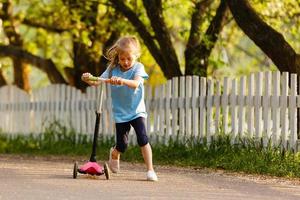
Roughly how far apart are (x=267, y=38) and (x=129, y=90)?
3.76m

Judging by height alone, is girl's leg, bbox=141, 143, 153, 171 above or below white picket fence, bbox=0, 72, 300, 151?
below

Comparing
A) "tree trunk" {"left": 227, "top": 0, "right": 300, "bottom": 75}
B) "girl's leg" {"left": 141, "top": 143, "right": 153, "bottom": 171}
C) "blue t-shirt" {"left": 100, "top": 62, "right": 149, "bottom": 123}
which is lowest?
"girl's leg" {"left": 141, "top": 143, "right": 153, "bottom": 171}

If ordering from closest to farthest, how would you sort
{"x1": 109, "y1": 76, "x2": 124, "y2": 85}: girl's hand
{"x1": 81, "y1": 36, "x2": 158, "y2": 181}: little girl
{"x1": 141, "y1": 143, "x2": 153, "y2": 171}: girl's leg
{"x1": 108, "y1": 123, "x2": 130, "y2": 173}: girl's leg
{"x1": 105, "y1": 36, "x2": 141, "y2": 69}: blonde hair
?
{"x1": 109, "y1": 76, "x2": 124, "y2": 85}: girl's hand
{"x1": 105, "y1": 36, "x2": 141, "y2": 69}: blonde hair
{"x1": 81, "y1": 36, "x2": 158, "y2": 181}: little girl
{"x1": 141, "y1": 143, "x2": 153, "y2": 171}: girl's leg
{"x1": 108, "y1": 123, "x2": 130, "y2": 173}: girl's leg

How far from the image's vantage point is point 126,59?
9781 mm

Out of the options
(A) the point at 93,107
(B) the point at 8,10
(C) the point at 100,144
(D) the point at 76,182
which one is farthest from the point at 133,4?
(D) the point at 76,182

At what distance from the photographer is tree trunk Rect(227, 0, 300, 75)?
12.9 m

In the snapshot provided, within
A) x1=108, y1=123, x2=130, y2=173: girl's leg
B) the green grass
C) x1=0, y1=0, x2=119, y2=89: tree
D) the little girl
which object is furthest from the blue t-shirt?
x1=0, y1=0, x2=119, y2=89: tree

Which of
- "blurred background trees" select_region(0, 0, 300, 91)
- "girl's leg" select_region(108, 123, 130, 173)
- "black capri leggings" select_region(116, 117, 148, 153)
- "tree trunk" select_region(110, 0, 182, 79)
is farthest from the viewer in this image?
"tree trunk" select_region(110, 0, 182, 79)

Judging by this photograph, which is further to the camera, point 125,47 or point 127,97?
point 127,97

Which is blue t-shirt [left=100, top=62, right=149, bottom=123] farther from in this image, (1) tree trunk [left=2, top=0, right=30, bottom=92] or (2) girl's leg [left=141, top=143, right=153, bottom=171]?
(1) tree trunk [left=2, top=0, right=30, bottom=92]

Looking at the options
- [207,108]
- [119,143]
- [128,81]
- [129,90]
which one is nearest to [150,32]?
[207,108]

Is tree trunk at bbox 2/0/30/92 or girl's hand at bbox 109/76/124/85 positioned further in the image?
tree trunk at bbox 2/0/30/92

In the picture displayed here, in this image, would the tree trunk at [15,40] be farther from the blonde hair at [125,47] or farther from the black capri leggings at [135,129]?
the blonde hair at [125,47]

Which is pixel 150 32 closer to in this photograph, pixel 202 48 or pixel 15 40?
pixel 202 48
